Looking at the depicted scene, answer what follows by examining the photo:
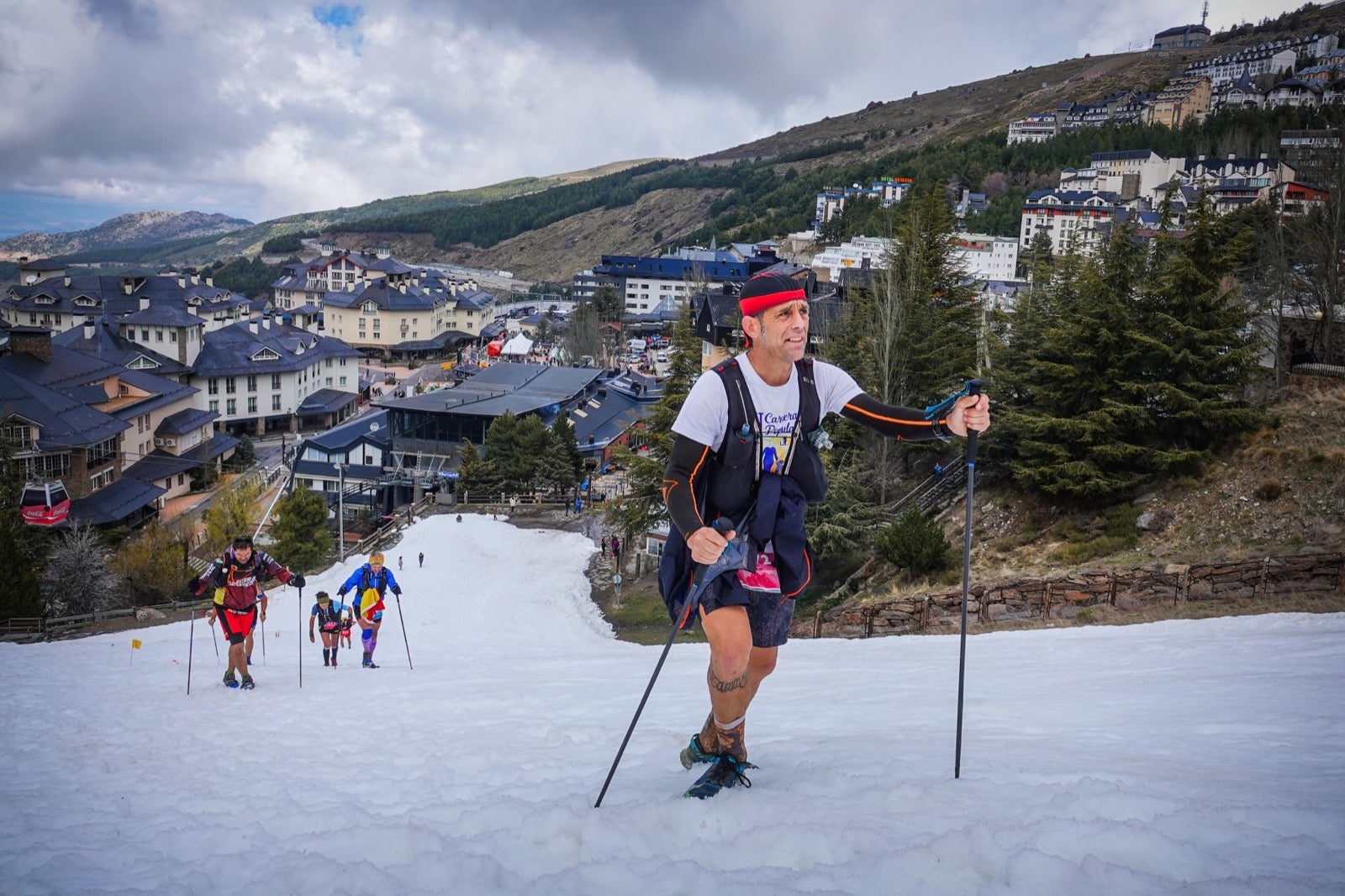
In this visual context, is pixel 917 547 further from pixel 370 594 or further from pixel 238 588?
pixel 238 588

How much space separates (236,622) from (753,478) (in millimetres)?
7856

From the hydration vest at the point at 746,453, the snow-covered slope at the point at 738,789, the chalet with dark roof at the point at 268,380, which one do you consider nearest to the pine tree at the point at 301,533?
the snow-covered slope at the point at 738,789

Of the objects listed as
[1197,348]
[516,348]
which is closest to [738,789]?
[1197,348]

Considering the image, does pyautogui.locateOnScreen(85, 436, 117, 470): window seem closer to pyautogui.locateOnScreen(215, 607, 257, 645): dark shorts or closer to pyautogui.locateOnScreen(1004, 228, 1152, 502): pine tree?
pyautogui.locateOnScreen(215, 607, 257, 645): dark shorts

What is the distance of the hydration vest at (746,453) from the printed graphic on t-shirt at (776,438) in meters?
0.02

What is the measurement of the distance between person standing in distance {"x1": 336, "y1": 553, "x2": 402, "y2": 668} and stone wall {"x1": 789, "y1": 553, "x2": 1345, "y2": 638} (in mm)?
7335

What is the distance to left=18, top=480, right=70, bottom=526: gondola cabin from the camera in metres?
27.9

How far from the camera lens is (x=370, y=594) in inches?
525

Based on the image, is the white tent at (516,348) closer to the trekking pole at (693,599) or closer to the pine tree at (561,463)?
the pine tree at (561,463)

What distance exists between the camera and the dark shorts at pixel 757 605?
14.8 ft

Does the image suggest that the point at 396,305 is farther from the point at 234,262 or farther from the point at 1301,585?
the point at 1301,585

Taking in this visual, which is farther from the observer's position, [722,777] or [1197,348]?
[1197,348]

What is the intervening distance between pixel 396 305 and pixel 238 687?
10193 cm

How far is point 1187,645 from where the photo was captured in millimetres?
9484
